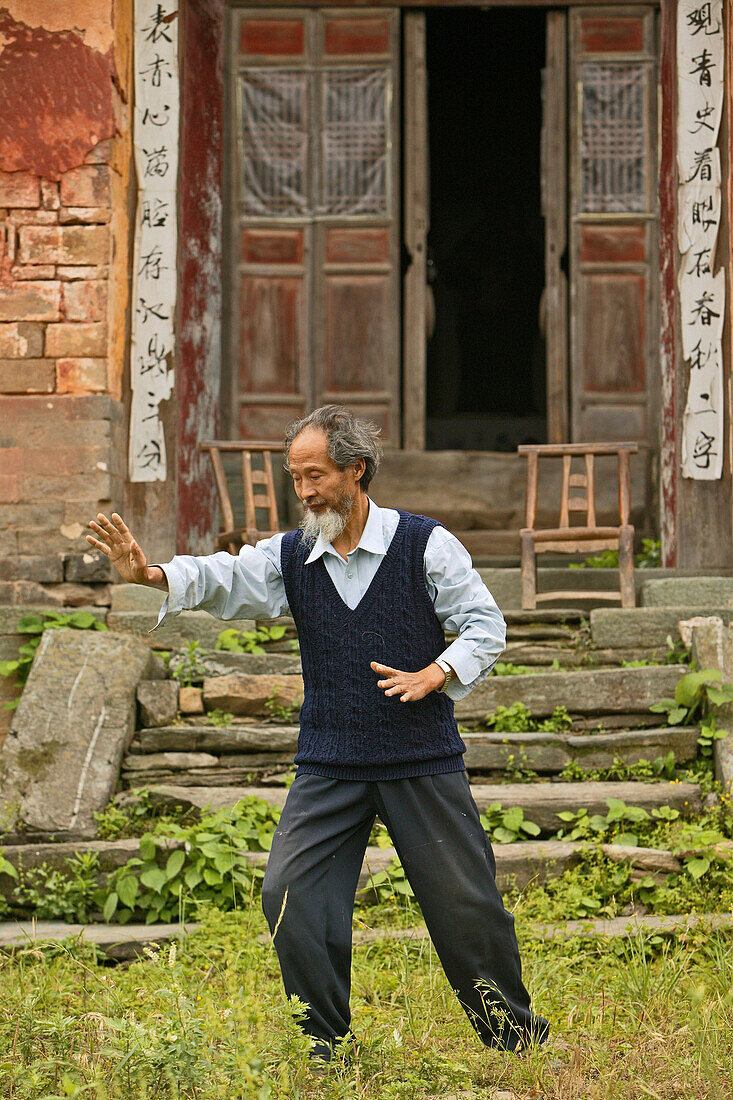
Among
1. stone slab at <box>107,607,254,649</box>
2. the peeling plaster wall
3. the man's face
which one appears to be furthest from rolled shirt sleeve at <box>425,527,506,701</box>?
the peeling plaster wall

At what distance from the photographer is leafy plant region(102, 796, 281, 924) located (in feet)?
12.8

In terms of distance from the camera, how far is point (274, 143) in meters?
7.86

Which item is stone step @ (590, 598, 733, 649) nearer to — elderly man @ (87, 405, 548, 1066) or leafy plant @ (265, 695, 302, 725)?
leafy plant @ (265, 695, 302, 725)

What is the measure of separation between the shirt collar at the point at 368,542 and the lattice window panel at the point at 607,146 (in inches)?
221

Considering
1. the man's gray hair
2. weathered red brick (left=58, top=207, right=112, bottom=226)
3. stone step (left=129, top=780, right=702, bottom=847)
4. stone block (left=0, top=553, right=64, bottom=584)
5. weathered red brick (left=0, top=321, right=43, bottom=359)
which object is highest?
weathered red brick (left=58, top=207, right=112, bottom=226)

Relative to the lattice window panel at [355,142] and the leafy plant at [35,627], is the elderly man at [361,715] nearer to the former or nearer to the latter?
the leafy plant at [35,627]

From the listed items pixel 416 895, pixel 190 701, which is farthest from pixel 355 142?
pixel 416 895

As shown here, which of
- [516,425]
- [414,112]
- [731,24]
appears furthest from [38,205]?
[516,425]

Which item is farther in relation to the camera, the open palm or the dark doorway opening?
the dark doorway opening

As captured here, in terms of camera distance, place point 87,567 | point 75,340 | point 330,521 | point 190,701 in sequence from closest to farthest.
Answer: point 330,521 → point 190,701 → point 87,567 → point 75,340

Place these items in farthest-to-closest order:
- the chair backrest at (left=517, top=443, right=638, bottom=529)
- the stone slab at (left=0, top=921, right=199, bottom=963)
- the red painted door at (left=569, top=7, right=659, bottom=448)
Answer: the red painted door at (left=569, top=7, right=659, bottom=448) → the chair backrest at (left=517, top=443, right=638, bottom=529) → the stone slab at (left=0, top=921, right=199, bottom=963)

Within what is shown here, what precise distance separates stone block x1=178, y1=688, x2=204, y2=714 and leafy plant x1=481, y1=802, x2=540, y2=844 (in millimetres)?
1364

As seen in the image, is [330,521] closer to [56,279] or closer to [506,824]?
[506,824]

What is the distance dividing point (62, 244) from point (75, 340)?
48 cm
